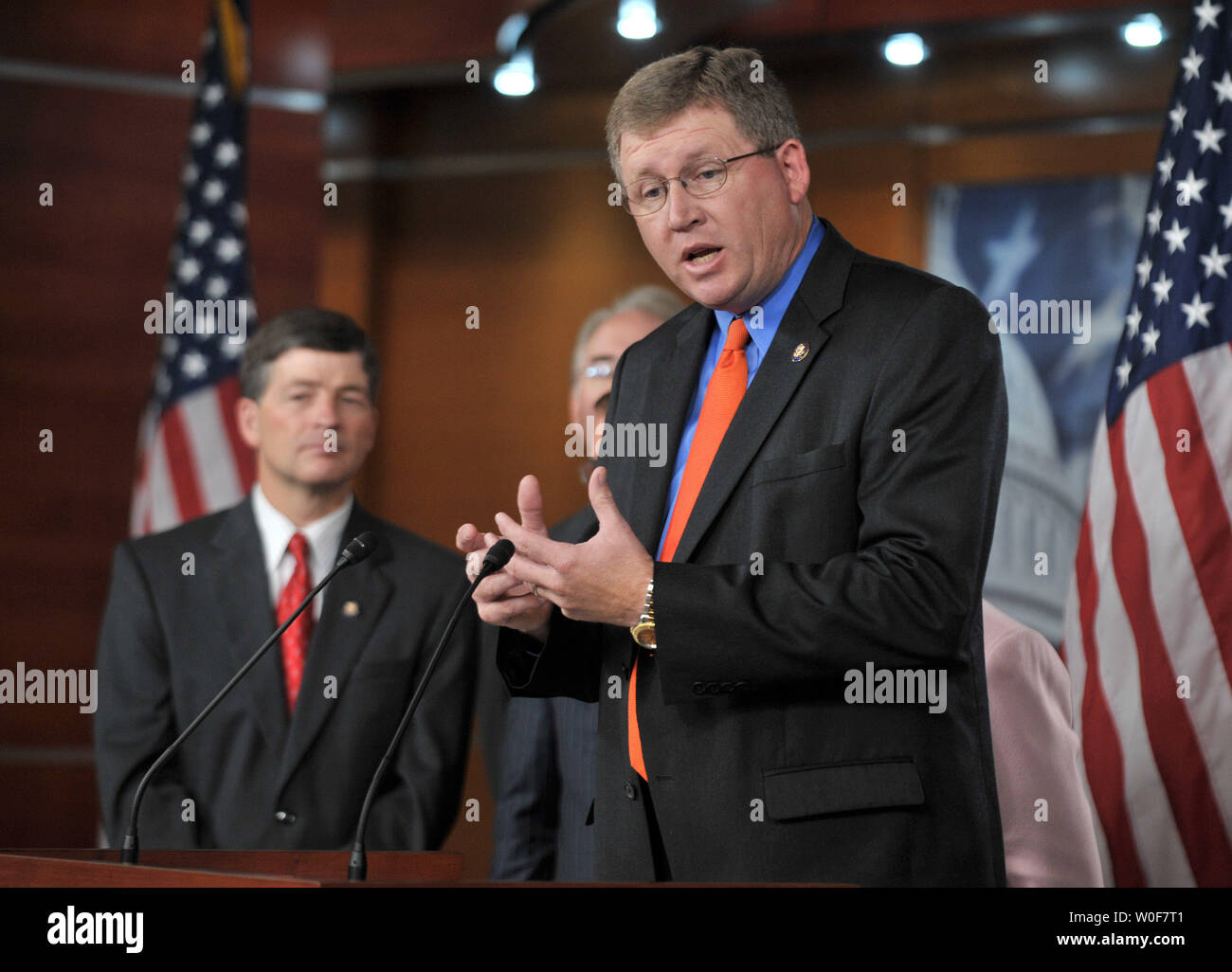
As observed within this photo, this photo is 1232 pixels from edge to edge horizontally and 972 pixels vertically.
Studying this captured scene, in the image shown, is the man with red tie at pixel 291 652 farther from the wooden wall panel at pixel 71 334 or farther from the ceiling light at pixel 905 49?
the ceiling light at pixel 905 49

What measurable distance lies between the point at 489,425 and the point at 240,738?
2671 mm

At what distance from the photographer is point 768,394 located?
1.97m

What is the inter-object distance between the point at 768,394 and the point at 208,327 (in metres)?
3.33

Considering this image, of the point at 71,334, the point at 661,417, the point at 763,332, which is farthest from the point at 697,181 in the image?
the point at 71,334

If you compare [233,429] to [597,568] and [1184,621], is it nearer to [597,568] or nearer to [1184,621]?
[1184,621]

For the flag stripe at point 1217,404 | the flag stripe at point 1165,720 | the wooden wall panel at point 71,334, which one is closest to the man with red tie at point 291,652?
the flag stripe at point 1165,720

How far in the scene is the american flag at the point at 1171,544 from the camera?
3.20 meters

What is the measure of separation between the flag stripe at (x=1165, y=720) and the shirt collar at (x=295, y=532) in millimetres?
1942

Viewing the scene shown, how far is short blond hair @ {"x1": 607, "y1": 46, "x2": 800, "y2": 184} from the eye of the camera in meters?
2.13

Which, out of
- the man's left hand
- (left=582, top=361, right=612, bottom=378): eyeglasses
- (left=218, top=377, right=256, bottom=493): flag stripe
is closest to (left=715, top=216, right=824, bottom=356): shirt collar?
the man's left hand

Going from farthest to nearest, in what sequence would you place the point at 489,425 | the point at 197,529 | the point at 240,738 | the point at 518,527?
the point at 489,425
the point at 197,529
the point at 240,738
the point at 518,527

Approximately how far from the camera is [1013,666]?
8.54ft
